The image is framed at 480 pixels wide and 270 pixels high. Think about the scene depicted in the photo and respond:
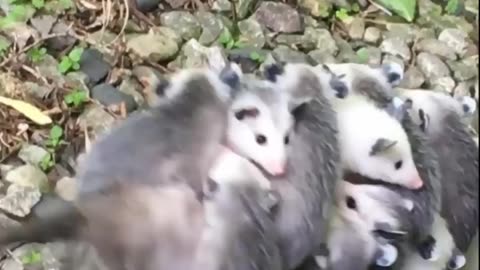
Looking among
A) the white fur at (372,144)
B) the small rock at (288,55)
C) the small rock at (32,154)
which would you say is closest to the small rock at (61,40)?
the small rock at (32,154)

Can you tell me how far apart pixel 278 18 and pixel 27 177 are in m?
0.57

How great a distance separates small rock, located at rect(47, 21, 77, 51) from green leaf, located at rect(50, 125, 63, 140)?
0.60 ft

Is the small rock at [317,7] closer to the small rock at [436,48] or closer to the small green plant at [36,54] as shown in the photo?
the small rock at [436,48]

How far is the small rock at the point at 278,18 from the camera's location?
2135mm

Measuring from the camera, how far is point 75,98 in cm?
194

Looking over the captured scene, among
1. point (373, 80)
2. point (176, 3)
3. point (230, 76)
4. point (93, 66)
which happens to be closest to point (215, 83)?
point (230, 76)

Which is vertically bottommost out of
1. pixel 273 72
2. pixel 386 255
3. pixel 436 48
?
pixel 436 48

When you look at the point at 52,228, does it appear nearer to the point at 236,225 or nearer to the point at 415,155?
the point at 236,225

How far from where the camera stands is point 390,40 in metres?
2.13

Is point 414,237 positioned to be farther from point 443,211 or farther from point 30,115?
point 30,115

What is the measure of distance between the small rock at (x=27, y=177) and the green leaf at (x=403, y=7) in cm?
70

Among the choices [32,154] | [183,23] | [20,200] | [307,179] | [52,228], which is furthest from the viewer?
[183,23]

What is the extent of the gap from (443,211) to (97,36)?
2.24ft

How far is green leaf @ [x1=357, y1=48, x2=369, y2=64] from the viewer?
6.76ft
